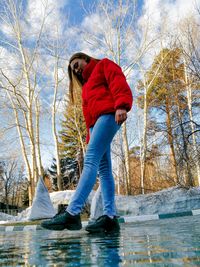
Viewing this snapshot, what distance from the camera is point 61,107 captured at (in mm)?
16359

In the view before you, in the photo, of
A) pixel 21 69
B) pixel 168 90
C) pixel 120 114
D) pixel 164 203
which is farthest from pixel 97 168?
pixel 168 90

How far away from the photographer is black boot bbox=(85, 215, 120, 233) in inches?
75.0

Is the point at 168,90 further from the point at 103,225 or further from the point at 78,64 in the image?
the point at 103,225

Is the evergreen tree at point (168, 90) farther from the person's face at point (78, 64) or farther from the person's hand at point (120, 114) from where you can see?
the person's hand at point (120, 114)

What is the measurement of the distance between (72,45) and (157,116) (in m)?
6.41

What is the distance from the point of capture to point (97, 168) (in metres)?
1.94

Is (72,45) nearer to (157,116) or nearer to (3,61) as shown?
(3,61)

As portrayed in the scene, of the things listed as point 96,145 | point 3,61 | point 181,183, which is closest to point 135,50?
point 3,61

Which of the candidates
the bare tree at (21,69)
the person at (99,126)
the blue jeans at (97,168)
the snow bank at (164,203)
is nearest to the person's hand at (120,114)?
the person at (99,126)

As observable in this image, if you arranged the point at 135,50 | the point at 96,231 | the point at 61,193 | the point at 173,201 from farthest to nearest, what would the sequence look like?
the point at 135,50 → the point at 61,193 → the point at 173,201 → the point at 96,231

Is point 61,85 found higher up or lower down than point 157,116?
higher up

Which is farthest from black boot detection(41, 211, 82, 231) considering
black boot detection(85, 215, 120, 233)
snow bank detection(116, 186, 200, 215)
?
snow bank detection(116, 186, 200, 215)

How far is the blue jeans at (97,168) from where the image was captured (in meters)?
1.83

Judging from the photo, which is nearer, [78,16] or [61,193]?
[61,193]
